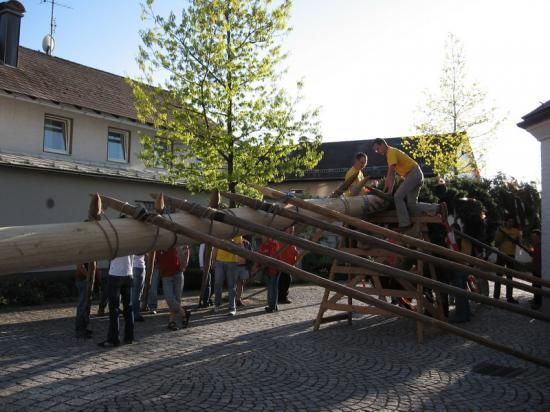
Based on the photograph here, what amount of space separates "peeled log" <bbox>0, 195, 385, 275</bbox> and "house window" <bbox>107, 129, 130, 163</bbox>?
14.6 metres

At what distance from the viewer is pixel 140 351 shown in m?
7.03

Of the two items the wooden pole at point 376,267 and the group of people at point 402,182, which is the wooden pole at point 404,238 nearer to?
the wooden pole at point 376,267

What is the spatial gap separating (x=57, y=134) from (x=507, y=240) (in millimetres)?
13806

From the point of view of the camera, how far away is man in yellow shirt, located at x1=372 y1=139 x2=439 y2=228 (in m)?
8.20

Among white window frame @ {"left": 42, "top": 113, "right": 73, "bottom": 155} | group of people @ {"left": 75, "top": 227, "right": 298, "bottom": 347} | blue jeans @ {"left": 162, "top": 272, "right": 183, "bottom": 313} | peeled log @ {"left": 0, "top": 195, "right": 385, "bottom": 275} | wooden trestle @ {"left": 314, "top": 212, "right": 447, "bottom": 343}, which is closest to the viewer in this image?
peeled log @ {"left": 0, "top": 195, "right": 385, "bottom": 275}

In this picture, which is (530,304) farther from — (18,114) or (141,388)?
(18,114)

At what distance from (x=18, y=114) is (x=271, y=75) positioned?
7.81 meters

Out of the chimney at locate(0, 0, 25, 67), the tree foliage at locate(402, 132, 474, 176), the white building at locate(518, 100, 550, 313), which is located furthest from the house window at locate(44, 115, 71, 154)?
the tree foliage at locate(402, 132, 474, 176)

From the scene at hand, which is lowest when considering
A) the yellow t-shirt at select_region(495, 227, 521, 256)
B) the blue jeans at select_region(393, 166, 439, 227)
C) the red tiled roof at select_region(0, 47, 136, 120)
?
the yellow t-shirt at select_region(495, 227, 521, 256)

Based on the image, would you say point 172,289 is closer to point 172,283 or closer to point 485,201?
point 172,283

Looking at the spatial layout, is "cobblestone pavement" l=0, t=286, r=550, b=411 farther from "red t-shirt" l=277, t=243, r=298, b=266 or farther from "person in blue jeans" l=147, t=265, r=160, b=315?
"red t-shirt" l=277, t=243, r=298, b=266

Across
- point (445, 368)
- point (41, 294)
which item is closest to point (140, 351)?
point (445, 368)

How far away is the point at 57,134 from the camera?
16891 millimetres

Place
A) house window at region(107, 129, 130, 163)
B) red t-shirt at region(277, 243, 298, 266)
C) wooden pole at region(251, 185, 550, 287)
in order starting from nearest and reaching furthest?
wooden pole at region(251, 185, 550, 287) < red t-shirt at region(277, 243, 298, 266) < house window at region(107, 129, 130, 163)
